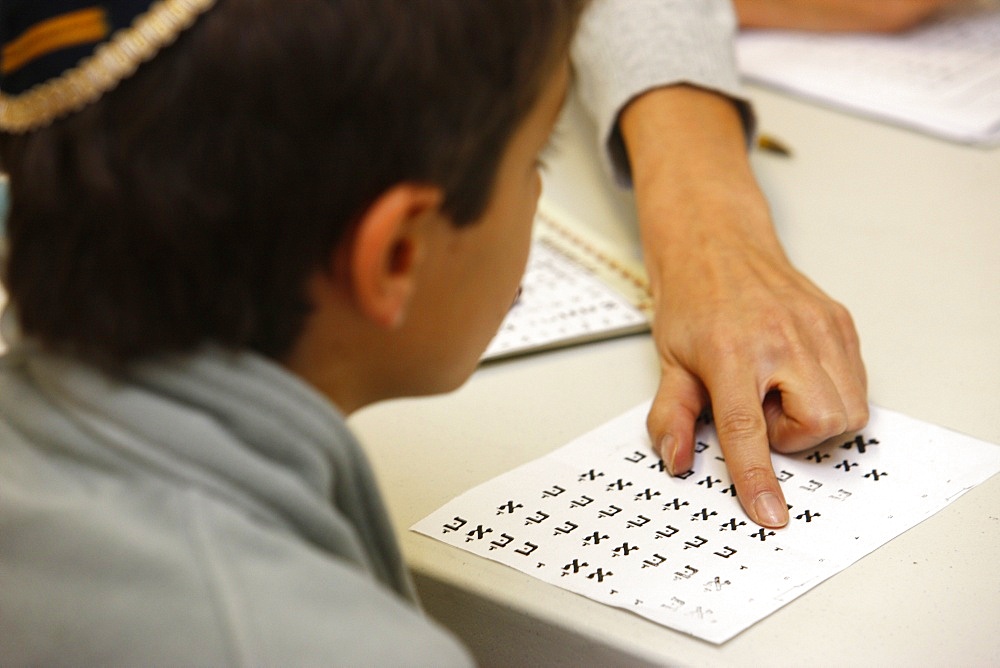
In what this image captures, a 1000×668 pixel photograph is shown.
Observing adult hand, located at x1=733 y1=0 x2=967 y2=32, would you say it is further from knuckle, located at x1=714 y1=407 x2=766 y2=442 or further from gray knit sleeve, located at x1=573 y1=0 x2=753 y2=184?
knuckle, located at x1=714 y1=407 x2=766 y2=442

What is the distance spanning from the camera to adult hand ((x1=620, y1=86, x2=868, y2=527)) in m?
0.66

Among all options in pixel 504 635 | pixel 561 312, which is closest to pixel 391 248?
pixel 504 635

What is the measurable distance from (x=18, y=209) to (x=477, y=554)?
297 mm

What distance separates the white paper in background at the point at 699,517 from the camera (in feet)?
1.86

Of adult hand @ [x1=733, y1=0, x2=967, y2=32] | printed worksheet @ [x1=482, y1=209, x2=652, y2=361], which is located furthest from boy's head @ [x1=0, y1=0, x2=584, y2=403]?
adult hand @ [x1=733, y1=0, x2=967, y2=32]

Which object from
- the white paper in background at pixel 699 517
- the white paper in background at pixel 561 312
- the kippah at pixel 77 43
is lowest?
the white paper in background at pixel 699 517

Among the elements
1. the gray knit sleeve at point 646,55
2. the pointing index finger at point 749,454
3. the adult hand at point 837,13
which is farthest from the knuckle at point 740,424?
the adult hand at point 837,13

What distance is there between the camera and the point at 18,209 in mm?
457

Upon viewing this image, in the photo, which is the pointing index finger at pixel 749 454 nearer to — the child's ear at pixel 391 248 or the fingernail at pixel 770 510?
the fingernail at pixel 770 510

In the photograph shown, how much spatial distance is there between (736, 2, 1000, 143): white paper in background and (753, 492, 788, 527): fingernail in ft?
1.97

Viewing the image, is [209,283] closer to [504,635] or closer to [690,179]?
[504,635]

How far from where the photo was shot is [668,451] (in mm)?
676

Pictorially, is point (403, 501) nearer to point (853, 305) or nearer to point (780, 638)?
point (780, 638)

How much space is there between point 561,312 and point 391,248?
0.40 m
